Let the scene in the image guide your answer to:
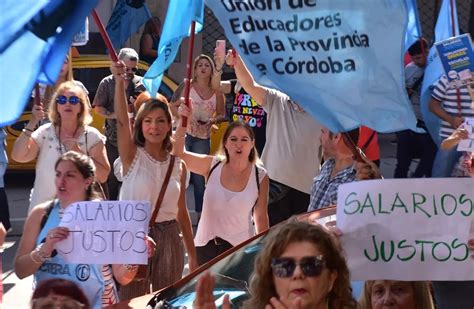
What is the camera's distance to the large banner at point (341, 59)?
5355 mm

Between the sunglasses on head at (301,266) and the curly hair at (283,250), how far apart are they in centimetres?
3

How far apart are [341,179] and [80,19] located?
246 centimetres

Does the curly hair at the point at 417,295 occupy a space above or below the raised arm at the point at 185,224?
below

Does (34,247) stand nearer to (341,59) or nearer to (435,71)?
(341,59)

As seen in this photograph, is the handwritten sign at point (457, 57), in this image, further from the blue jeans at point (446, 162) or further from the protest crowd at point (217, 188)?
the blue jeans at point (446, 162)

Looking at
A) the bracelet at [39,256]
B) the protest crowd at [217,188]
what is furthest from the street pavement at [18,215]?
the bracelet at [39,256]

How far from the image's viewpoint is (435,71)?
7.59 meters

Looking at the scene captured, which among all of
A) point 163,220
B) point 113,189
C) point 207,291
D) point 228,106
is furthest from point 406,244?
point 228,106

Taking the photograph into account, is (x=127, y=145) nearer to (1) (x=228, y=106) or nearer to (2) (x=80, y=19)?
(2) (x=80, y=19)

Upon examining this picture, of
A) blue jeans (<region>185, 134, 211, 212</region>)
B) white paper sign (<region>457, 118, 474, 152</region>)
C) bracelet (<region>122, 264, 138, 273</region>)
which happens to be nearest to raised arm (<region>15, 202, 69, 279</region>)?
bracelet (<region>122, 264, 138, 273</region>)

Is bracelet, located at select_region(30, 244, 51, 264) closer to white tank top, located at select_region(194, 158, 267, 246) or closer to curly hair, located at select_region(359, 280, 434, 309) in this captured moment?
curly hair, located at select_region(359, 280, 434, 309)

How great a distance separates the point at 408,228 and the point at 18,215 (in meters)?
7.58

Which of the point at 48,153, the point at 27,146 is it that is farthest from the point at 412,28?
the point at 27,146

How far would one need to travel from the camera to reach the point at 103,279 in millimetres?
5805
